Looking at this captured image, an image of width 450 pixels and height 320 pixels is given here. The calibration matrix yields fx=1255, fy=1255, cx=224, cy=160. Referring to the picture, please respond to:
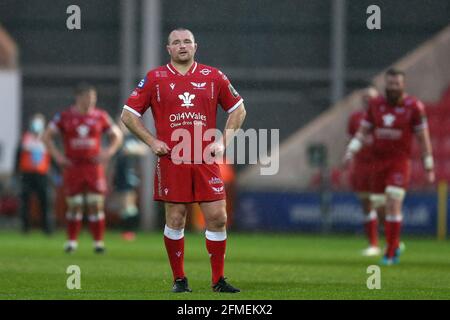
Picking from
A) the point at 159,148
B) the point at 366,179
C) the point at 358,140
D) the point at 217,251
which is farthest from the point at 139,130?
the point at 366,179

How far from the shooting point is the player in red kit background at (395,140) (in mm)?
14234

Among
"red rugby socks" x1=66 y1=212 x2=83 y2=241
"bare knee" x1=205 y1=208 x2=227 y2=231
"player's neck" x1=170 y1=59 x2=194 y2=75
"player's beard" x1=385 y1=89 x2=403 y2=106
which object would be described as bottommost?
"red rugby socks" x1=66 y1=212 x2=83 y2=241

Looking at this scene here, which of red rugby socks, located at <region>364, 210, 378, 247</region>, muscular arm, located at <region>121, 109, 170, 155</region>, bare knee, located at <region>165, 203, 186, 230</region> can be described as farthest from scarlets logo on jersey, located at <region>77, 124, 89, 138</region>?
bare knee, located at <region>165, 203, 186, 230</region>

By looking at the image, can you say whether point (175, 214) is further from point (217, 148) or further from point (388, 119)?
point (388, 119)

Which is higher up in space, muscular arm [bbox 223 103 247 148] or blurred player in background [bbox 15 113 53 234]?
muscular arm [bbox 223 103 247 148]

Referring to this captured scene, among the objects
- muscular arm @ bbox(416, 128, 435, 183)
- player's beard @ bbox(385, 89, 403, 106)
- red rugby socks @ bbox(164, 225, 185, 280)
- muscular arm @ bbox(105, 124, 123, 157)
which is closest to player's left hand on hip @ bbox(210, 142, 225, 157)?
red rugby socks @ bbox(164, 225, 185, 280)

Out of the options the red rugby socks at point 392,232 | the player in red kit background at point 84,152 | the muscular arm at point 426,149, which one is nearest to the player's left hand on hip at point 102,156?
the player in red kit background at point 84,152

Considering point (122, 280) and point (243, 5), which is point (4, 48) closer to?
point (243, 5)

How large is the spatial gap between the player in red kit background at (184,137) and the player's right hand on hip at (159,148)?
8cm

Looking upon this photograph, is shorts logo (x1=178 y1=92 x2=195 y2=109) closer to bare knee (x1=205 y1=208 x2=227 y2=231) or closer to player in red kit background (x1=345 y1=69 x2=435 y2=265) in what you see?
bare knee (x1=205 y1=208 x2=227 y2=231)

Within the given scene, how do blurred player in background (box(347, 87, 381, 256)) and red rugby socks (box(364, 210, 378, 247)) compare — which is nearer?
blurred player in background (box(347, 87, 381, 256))

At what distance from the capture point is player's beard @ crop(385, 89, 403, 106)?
14.2m

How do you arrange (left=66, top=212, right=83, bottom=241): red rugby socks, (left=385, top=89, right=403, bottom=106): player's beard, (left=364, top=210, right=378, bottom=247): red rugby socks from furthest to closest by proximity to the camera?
(left=364, top=210, right=378, bottom=247): red rugby socks → (left=66, top=212, right=83, bottom=241): red rugby socks → (left=385, top=89, right=403, bottom=106): player's beard

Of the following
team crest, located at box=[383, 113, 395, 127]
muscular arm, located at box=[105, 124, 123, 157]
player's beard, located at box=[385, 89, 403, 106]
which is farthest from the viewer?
muscular arm, located at box=[105, 124, 123, 157]
